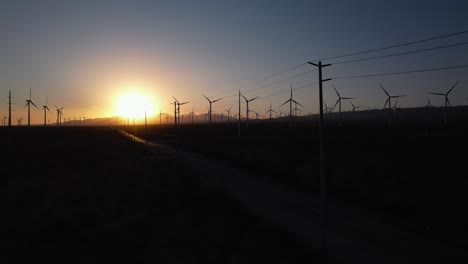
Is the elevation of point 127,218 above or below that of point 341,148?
below

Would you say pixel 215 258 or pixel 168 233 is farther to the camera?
pixel 168 233

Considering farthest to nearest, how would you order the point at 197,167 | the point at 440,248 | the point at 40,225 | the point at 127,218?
the point at 197,167 < the point at 127,218 < the point at 40,225 < the point at 440,248

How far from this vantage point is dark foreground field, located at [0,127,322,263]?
17219 millimetres

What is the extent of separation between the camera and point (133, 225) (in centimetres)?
2277

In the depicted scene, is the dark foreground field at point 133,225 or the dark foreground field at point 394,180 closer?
the dark foreground field at point 133,225

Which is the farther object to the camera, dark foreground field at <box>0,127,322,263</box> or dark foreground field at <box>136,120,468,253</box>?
dark foreground field at <box>136,120,468,253</box>

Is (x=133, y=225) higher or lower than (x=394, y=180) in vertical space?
lower

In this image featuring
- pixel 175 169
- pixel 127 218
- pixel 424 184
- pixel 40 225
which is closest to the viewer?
pixel 40 225

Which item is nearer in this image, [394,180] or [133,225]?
[133,225]

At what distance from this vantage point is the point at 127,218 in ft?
80.6

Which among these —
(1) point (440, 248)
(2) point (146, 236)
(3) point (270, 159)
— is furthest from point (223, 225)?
(3) point (270, 159)

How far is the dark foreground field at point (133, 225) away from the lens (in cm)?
1722

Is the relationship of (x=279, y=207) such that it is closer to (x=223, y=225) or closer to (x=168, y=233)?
(x=223, y=225)

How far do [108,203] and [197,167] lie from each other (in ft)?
69.6
